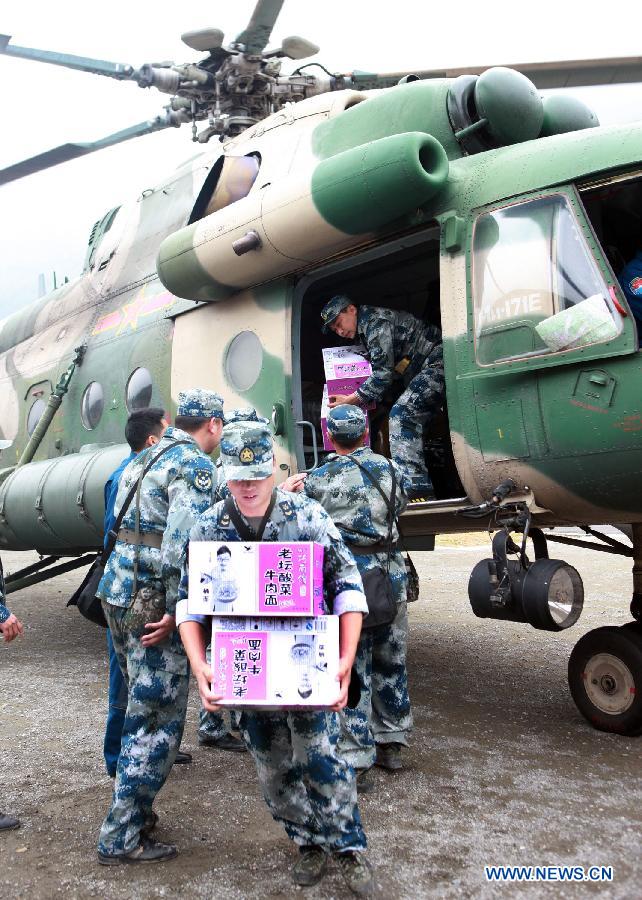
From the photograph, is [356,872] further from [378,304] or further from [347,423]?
[378,304]

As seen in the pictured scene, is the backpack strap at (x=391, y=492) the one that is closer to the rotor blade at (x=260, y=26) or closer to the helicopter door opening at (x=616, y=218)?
the helicopter door opening at (x=616, y=218)

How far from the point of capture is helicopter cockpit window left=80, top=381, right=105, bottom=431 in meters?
7.28

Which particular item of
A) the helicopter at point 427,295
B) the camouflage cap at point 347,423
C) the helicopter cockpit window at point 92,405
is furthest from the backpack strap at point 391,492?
the helicopter cockpit window at point 92,405

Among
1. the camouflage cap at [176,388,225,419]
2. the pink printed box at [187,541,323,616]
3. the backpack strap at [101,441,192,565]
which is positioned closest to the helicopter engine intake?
the camouflage cap at [176,388,225,419]

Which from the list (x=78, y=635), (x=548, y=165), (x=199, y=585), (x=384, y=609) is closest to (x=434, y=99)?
(x=548, y=165)

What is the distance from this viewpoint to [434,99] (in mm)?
5109

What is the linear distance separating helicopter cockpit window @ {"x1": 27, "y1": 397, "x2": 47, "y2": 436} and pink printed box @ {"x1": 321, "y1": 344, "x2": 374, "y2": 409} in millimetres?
4042

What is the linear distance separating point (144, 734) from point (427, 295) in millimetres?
4508

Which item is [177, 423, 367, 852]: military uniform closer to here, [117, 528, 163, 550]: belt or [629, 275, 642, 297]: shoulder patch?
[117, 528, 163, 550]: belt

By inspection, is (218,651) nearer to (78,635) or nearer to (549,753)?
(549,753)

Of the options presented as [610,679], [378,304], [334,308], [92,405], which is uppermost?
[378,304]

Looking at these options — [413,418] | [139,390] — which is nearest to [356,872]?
[413,418]

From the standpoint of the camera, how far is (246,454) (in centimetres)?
274

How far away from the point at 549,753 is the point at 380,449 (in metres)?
2.31
